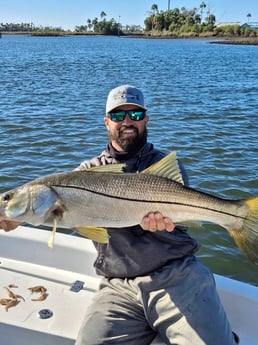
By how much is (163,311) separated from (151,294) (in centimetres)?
15

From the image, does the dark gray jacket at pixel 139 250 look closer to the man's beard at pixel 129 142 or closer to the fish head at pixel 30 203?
the man's beard at pixel 129 142

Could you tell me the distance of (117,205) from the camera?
2.85 m

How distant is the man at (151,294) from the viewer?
122 inches

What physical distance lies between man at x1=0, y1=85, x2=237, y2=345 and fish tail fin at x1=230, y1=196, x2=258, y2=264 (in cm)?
44

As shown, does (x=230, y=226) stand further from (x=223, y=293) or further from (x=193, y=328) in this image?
(x=223, y=293)

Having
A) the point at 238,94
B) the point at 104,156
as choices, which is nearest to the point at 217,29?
the point at 238,94

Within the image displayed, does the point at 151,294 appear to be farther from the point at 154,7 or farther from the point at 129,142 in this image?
the point at 154,7

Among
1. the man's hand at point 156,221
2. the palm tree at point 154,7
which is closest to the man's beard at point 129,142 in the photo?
the man's hand at point 156,221

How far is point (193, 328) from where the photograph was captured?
9.99 feet

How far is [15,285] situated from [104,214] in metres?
1.46

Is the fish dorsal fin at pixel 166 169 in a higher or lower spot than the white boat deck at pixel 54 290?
higher

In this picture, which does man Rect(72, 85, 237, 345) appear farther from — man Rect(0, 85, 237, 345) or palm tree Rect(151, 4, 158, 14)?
palm tree Rect(151, 4, 158, 14)

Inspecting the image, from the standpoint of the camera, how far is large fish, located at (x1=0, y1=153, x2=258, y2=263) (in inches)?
112

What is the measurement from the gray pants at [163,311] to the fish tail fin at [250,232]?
519 mm
